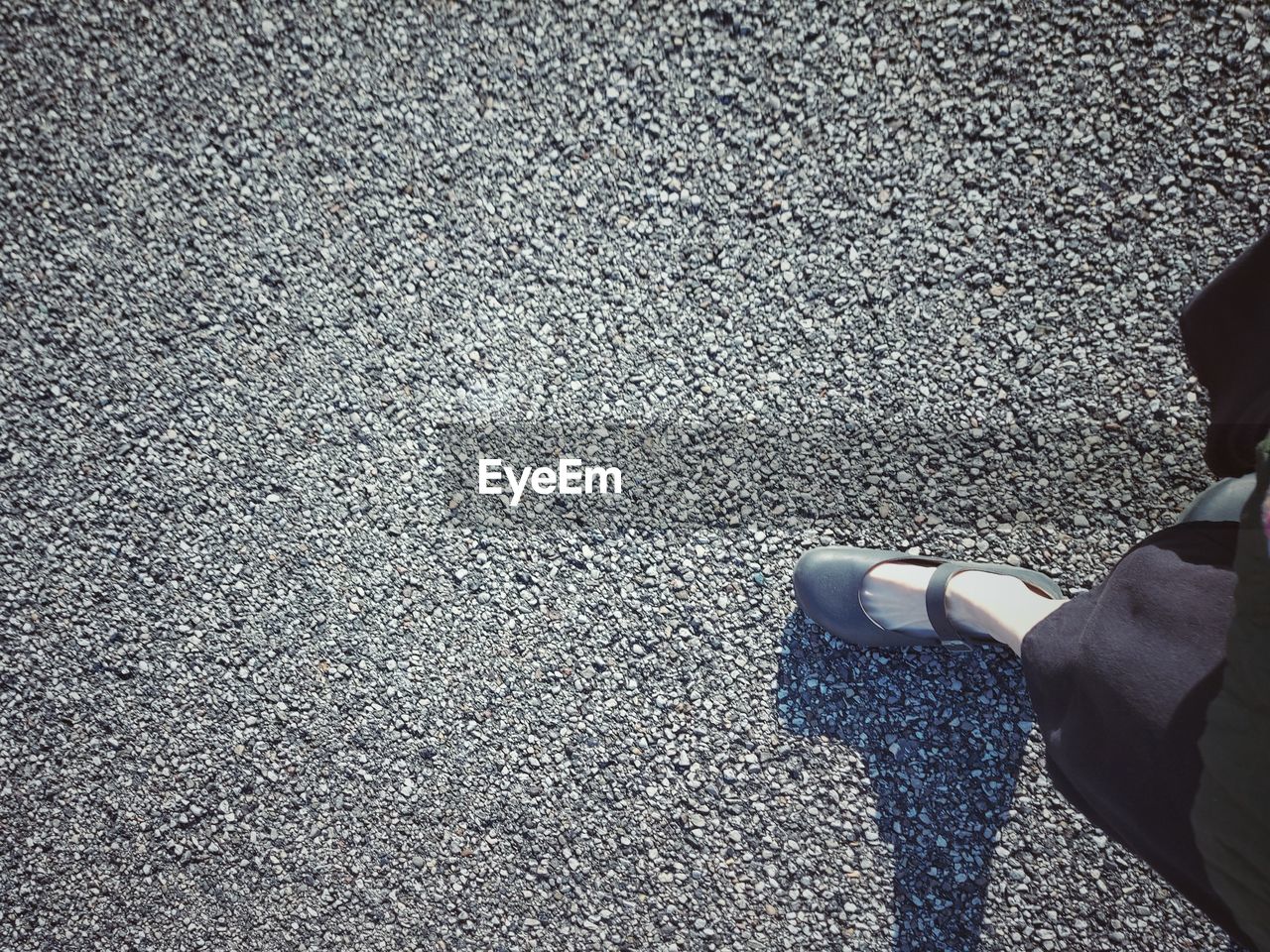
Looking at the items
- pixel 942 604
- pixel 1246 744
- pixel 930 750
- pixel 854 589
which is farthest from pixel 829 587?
pixel 1246 744

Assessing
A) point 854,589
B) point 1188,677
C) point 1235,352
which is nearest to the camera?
point 1188,677

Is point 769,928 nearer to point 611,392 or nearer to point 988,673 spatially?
point 988,673

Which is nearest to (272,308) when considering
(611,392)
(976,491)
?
(611,392)

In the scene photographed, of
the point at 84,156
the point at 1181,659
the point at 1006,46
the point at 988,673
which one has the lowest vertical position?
the point at 988,673

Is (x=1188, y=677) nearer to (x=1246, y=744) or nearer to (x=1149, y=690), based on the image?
(x=1149, y=690)

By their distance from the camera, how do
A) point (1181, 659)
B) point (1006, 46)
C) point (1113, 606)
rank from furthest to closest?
point (1006, 46)
point (1113, 606)
point (1181, 659)

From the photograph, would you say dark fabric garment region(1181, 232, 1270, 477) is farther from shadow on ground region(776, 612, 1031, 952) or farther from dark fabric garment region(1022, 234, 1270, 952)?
shadow on ground region(776, 612, 1031, 952)

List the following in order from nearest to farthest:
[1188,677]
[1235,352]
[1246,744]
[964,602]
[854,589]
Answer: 1. [1246,744]
2. [1188,677]
3. [1235,352]
4. [964,602]
5. [854,589]
